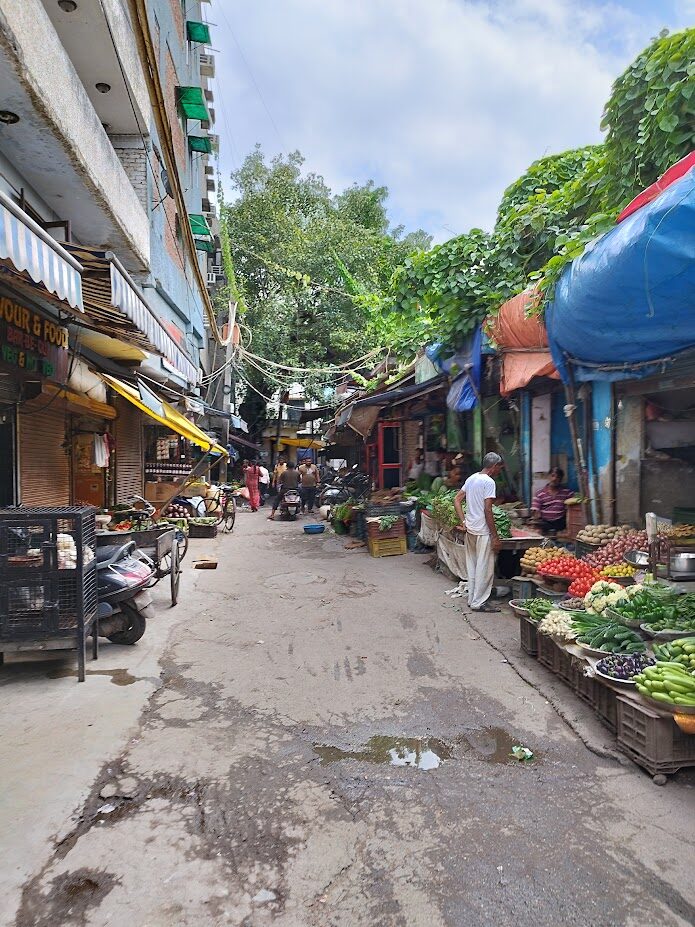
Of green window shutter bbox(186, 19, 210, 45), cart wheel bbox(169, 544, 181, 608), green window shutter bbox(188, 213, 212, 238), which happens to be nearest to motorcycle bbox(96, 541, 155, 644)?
cart wheel bbox(169, 544, 181, 608)

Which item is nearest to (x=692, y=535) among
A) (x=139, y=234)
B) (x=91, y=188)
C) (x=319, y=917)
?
(x=319, y=917)

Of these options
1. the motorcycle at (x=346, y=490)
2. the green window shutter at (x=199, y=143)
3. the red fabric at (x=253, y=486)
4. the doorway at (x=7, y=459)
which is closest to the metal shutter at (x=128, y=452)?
the doorway at (x=7, y=459)

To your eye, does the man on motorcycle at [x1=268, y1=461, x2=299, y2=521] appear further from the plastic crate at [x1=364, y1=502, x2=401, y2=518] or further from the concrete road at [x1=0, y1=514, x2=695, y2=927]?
the concrete road at [x1=0, y1=514, x2=695, y2=927]

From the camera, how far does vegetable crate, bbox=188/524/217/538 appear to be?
586 inches

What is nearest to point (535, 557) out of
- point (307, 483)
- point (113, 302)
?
point (113, 302)

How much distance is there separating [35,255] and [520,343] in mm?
6274

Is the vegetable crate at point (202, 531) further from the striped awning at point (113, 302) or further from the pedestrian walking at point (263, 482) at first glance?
the pedestrian walking at point (263, 482)

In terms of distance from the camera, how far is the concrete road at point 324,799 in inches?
96.8

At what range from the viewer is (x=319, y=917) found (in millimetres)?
2383

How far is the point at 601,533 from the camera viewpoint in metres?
7.13

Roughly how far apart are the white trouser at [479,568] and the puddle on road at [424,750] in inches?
137

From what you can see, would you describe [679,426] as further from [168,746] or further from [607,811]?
[168,746]

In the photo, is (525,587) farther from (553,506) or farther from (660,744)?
(660,744)

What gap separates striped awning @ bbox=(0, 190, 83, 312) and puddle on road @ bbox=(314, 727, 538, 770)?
3.92m
